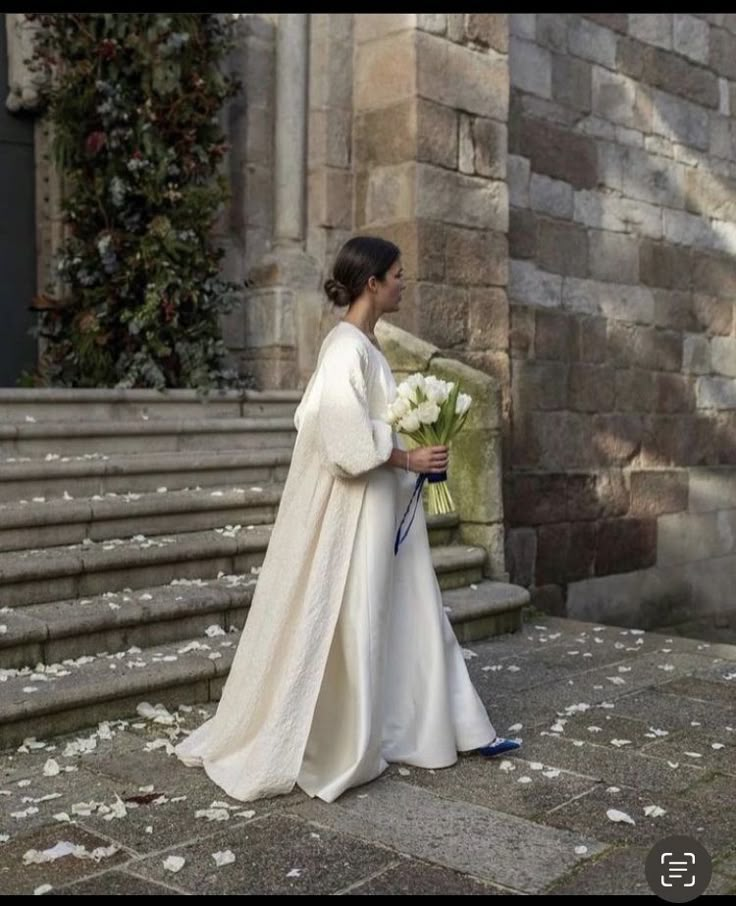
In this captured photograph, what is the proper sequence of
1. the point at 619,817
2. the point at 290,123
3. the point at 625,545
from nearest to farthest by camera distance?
the point at 619,817 → the point at 290,123 → the point at 625,545

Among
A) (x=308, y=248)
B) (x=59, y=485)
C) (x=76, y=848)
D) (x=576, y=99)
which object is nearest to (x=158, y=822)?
(x=76, y=848)

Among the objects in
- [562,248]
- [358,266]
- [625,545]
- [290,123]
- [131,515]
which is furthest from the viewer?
[625,545]

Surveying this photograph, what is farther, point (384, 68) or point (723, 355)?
point (723, 355)

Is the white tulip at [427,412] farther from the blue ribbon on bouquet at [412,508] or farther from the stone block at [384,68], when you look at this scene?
the stone block at [384,68]

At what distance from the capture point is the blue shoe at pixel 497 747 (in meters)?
3.31

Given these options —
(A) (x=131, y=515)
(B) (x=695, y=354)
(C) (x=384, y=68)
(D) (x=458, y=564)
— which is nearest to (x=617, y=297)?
(B) (x=695, y=354)

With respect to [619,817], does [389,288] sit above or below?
above

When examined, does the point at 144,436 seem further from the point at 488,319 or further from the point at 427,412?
the point at 427,412

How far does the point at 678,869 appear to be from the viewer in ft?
8.22

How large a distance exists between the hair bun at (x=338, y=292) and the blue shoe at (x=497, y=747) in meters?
1.36

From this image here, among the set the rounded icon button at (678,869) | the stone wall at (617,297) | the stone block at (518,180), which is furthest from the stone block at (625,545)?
the rounded icon button at (678,869)

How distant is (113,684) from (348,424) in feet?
3.97

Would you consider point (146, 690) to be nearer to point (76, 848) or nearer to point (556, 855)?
point (76, 848)

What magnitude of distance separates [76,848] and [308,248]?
4.35 metres
